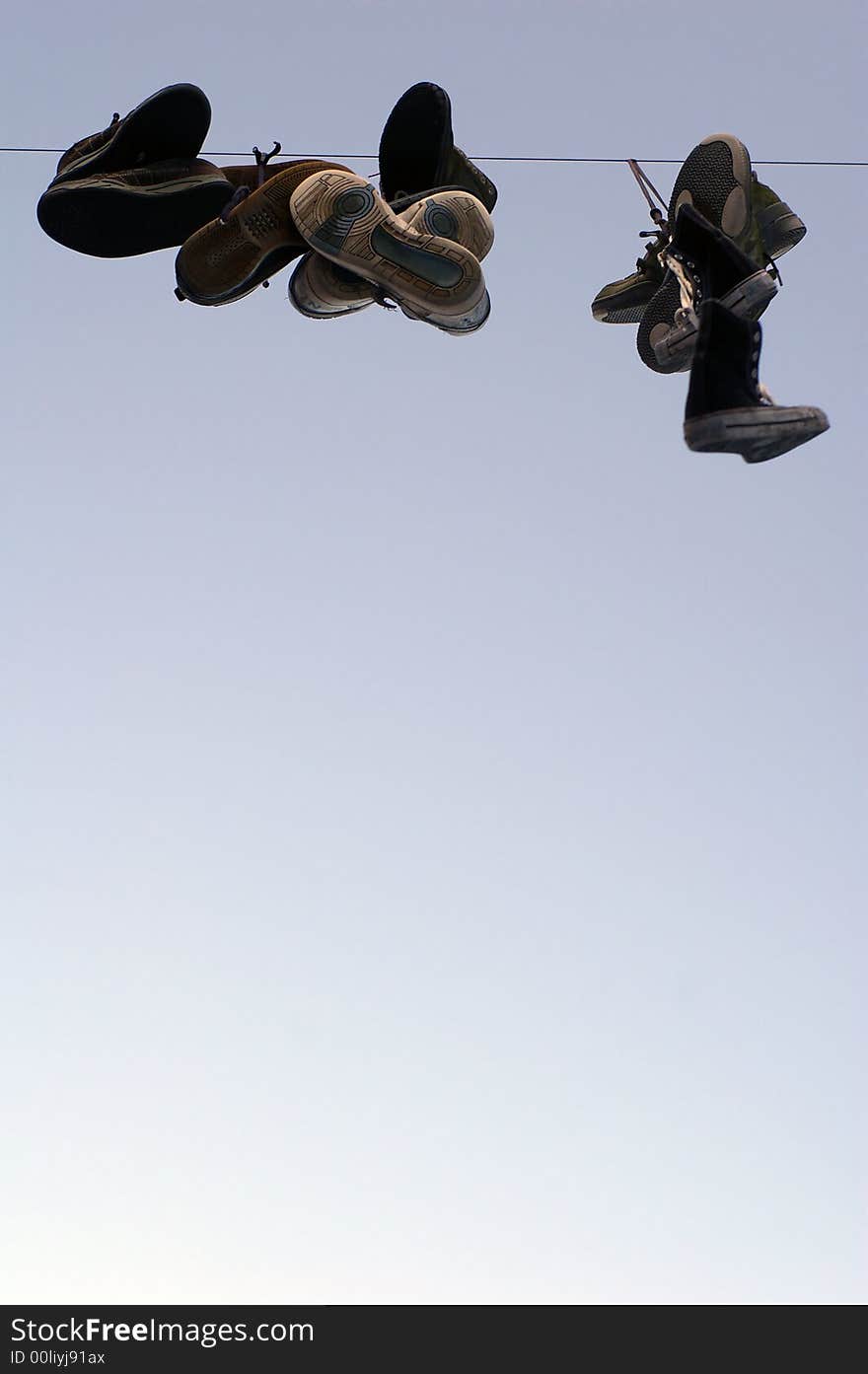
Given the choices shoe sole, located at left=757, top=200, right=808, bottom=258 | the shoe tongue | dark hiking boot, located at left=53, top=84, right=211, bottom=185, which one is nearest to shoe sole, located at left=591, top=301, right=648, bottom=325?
shoe sole, located at left=757, top=200, right=808, bottom=258

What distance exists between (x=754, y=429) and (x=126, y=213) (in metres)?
1.23

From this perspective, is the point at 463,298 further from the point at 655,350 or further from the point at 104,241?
the point at 104,241

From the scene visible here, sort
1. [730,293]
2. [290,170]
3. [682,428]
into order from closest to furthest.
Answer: [682,428]
[730,293]
[290,170]

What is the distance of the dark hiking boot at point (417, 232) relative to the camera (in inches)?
106

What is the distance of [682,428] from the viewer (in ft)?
7.86

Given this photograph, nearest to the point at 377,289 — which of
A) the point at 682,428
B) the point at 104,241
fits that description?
the point at 104,241

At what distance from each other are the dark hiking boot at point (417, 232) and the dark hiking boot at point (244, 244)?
0.18 feet

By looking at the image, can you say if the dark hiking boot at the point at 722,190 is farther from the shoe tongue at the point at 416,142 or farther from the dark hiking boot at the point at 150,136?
the dark hiking boot at the point at 150,136

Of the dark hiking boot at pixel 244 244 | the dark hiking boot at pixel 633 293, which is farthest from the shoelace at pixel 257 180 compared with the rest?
the dark hiking boot at pixel 633 293

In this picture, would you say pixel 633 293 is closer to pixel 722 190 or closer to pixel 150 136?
pixel 722 190

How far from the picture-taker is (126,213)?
2.78 meters

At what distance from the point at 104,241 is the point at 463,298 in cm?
71

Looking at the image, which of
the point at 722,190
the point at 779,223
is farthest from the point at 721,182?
the point at 779,223

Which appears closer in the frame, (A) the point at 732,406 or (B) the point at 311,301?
(A) the point at 732,406
